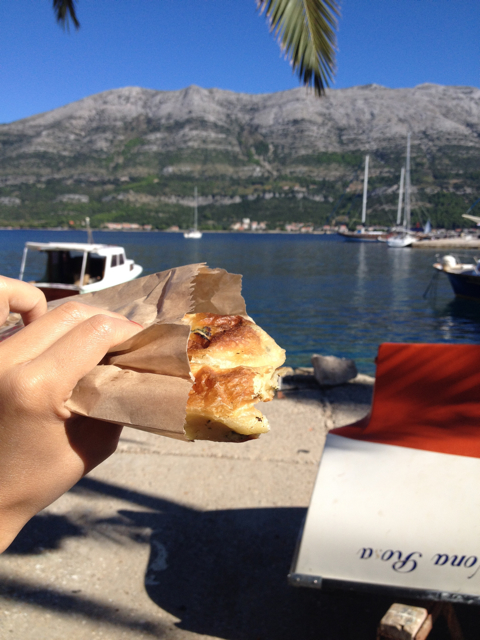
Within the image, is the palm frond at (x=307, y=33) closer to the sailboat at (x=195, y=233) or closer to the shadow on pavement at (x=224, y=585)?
the shadow on pavement at (x=224, y=585)

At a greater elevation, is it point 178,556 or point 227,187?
point 227,187

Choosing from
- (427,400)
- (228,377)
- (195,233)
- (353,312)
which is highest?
(195,233)

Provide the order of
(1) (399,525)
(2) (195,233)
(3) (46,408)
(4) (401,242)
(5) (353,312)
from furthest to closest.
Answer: (2) (195,233) → (4) (401,242) → (5) (353,312) → (1) (399,525) → (3) (46,408)

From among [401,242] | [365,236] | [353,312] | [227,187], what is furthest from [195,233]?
[353,312]

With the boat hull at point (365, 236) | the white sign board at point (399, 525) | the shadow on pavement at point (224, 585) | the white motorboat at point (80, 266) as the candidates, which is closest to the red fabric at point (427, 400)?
the white sign board at point (399, 525)

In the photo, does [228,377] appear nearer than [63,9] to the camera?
Yes

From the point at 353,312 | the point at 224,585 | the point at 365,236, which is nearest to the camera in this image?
the point at 224,585

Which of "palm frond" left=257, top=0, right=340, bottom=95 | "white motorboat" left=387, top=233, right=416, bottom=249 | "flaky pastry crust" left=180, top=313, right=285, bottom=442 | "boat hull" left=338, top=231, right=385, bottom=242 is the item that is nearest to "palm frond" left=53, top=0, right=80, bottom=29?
"palm frond" left=257, top=0, right=340, bottom=95

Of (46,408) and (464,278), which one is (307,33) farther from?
(464,278)
